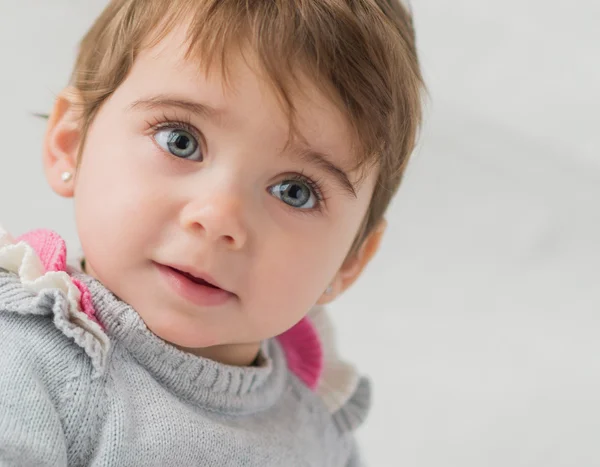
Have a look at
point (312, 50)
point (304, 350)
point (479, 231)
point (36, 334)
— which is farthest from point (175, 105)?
point (479, 231)

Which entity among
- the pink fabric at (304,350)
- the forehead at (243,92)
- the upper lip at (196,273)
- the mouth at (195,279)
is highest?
the forehead at (243,92)

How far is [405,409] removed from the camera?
1.52 metres

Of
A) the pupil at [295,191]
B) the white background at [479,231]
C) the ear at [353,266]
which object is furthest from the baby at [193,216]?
the white background at [479,231]

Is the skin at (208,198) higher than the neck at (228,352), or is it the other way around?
the skin at (208,198)

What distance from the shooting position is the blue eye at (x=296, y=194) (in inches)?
36.9

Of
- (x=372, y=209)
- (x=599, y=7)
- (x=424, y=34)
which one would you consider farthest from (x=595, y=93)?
(x=372, y=209)

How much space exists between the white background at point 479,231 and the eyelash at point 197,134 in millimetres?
571

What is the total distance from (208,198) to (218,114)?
0.08 m

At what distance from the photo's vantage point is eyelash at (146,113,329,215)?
0.90m

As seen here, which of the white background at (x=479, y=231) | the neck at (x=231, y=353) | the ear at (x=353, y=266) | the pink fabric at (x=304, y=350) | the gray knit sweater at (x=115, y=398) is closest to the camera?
the gray knit sweater at (x=115, y=398)

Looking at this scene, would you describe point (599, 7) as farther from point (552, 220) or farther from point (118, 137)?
point (118, 137)

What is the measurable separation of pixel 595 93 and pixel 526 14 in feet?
0.64

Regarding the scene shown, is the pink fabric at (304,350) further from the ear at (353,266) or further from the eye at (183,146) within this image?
the eye at (183,146)

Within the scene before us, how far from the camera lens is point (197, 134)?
2.96ft
